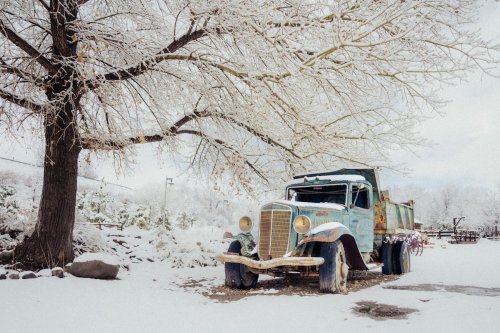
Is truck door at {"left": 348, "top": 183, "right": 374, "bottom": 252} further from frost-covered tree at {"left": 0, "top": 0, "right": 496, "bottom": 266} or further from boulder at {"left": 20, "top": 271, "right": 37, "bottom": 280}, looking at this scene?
boulder at {"left": 20, "top": 271, "right": 37, "bottom": 280}

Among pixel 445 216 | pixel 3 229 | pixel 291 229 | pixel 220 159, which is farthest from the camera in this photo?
pixel 445 216

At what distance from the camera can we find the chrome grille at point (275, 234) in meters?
6.82

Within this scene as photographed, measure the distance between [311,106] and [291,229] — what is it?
346 cm

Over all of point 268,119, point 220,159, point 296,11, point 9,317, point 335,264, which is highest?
point 296,11

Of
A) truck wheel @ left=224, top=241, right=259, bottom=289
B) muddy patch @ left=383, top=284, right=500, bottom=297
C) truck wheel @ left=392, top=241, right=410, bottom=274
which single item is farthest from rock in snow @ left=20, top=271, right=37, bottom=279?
truck wheel @ left=392, top=241, right=410, bottom=274

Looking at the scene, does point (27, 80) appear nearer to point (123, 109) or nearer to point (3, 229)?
point (123, 109)

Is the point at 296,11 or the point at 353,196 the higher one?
the point at 296,11

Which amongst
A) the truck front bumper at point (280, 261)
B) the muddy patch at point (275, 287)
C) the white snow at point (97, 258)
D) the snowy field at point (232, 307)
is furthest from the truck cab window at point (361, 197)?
the white snow at point (97, 258)

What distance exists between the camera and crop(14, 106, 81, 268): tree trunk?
26.4ft

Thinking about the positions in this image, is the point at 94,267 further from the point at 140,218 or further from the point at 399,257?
the point at 140,218

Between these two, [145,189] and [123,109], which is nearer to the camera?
[123,109]

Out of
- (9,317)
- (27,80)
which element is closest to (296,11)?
(27,80)

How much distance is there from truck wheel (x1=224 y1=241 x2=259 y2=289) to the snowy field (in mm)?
253

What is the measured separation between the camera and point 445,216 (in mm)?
79125
